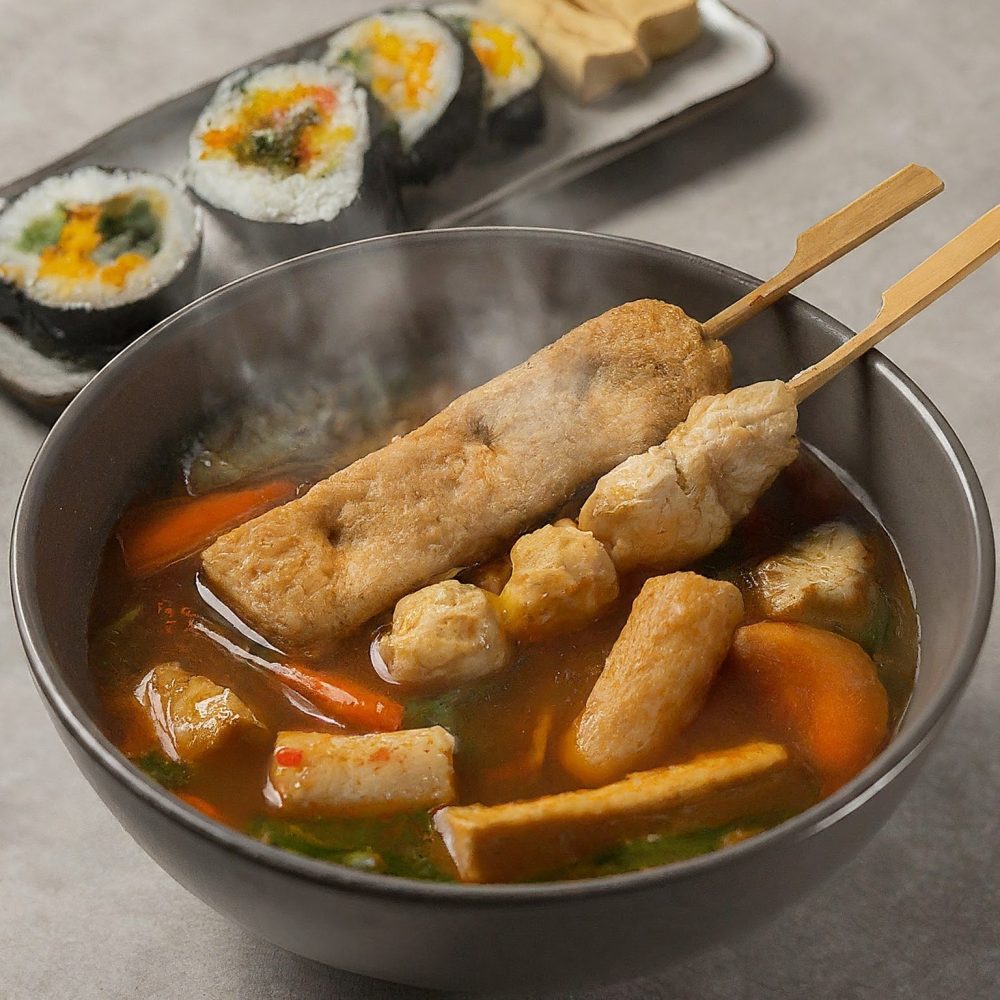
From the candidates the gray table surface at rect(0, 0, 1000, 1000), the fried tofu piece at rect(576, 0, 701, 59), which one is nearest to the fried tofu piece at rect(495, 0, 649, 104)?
the fried tofu piece at rect(576, 0, 701, 59)

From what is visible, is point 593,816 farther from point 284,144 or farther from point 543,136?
point 284,144

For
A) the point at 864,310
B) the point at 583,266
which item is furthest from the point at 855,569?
the point at 864,310

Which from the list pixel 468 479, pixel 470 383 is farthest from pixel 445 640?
pixel 470 383

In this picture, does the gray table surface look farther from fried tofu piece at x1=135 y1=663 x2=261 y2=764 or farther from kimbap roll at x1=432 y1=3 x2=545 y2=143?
fried tofu piece at x1=135 y1=663 x2=261 y2=764

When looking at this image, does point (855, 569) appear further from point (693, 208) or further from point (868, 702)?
point (693, 208)

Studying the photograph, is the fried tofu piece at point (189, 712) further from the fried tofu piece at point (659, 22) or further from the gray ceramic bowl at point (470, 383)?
the fried tofu piece at point (659, 22)

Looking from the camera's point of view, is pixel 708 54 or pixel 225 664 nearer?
pixel 225 664
